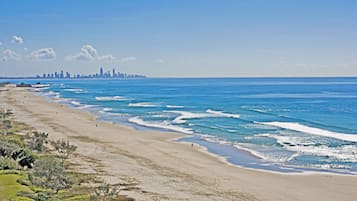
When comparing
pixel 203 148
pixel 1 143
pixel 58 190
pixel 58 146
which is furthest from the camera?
pixel 203 148

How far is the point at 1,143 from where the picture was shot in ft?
75.4

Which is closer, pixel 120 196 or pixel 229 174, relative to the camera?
pixel 120 196

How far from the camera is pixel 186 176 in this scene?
77.8ft

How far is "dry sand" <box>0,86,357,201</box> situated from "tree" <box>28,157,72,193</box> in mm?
2787

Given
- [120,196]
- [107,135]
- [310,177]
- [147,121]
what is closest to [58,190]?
[120,196]

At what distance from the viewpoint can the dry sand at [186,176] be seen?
2016cm

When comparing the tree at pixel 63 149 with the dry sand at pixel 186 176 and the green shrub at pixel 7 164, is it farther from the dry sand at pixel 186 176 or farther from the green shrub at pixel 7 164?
the green shrub at pixel 7 164

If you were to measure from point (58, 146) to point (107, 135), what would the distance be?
1278 centimetres

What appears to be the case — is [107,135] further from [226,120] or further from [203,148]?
[226,120]

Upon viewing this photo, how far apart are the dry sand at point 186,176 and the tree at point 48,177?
279 centimetres

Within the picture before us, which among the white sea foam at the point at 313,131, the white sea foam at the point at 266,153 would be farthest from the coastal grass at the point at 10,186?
the white sea foam at the point at 313,131

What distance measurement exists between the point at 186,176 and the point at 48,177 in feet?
25.8

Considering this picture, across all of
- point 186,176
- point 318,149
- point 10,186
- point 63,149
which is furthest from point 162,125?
point 10,186

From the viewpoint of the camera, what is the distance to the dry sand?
794 inches
